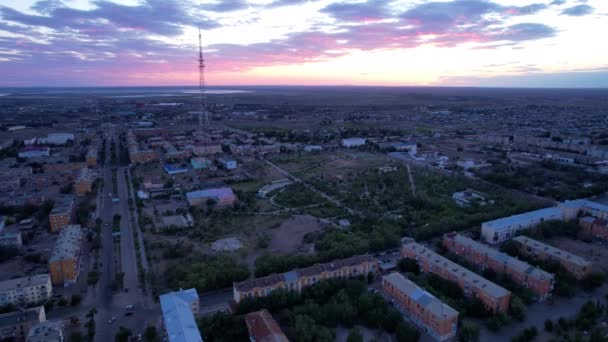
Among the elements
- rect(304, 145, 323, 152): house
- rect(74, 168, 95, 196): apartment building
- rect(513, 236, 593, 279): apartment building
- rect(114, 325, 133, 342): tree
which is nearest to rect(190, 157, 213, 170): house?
rect(74, 168, 95, 196): apartment building

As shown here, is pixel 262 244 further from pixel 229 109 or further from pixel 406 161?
pixel 229 109

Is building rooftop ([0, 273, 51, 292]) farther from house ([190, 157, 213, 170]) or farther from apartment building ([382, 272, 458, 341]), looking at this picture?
house ([190, 157, 213, 170])

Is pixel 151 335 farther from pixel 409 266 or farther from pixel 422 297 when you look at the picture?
pixel 409 266

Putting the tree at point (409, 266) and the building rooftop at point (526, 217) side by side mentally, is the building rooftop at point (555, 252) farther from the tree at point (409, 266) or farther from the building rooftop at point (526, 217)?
the tree at point (409, 266)

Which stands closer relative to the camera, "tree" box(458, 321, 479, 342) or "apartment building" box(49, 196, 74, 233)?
"tree" box(458, 321, 479, 342)

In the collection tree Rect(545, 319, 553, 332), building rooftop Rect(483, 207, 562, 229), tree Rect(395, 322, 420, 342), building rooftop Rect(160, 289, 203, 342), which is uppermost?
building rooftop Rect(483, 207, 562, 229)

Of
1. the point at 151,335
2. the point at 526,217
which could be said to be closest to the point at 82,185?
the point at 151,335

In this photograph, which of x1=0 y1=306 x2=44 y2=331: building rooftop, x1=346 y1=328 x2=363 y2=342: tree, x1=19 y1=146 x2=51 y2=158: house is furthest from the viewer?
x1=19 y1=146 x2=51 y2=158: house
